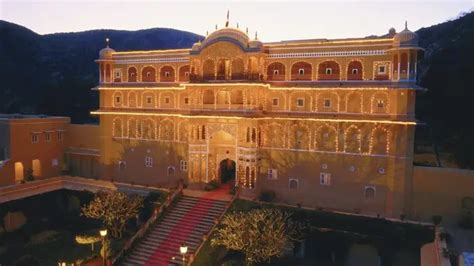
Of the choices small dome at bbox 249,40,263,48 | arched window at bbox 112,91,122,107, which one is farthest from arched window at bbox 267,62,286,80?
arched window at bbox 112,91,122,107

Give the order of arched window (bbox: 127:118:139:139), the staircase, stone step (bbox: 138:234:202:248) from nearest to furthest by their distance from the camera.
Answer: the staircase
stone step (bbox: 138:234:202:248)
arched window (bbox: 127:118:139:139)

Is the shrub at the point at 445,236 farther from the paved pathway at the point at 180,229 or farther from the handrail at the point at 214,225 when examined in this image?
the paved pathway at the point at 180,229

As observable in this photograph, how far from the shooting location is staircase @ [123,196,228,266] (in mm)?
23922

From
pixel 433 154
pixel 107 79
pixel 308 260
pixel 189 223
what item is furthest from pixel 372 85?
pixel 107 79

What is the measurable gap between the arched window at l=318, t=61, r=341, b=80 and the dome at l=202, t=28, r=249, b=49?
549 cm

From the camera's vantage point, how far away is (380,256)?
920 inches

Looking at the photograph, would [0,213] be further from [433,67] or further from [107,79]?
[433,67]

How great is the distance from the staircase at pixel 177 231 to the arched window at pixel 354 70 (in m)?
11.8

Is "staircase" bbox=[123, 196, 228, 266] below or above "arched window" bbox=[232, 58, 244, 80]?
below

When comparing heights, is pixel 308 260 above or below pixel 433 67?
below

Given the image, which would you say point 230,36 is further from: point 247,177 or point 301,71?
point 247,177

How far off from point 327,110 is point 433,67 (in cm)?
2650

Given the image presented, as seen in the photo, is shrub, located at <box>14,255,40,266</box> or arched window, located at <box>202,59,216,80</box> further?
arched window, located at <box>202,59,216,80</box>

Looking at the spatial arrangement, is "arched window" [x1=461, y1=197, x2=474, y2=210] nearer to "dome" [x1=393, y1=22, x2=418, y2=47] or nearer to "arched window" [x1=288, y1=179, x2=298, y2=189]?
"dome" [x1=393, y1=22, x2=418, y2=47]
